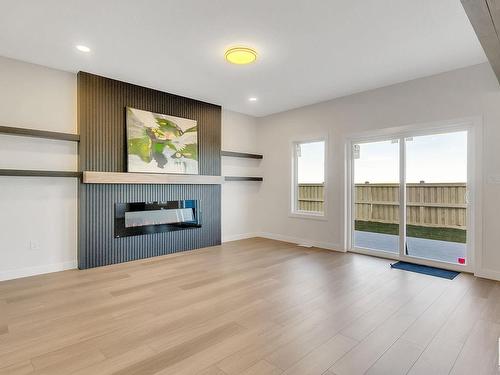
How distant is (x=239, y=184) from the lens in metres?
6.29

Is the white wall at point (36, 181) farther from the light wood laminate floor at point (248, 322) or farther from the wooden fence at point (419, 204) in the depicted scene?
the wooden fence at point (419, 204)

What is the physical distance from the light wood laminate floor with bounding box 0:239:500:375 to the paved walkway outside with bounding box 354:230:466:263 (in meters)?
0.47

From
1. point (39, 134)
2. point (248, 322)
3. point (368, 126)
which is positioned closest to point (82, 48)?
point (39, 134)

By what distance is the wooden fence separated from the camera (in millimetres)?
3986

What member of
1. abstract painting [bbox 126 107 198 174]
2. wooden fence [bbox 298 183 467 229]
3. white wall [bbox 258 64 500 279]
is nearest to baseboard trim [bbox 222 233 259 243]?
white wall [bbox 258 64 500 279]

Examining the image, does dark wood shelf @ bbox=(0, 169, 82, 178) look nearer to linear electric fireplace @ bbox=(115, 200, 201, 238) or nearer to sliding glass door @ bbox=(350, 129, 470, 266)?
linear electric fireplace @ bbox=(115, 200, 201, 238)

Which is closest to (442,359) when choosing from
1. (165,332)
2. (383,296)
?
(383,296)

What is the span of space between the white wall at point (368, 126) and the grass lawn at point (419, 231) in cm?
33

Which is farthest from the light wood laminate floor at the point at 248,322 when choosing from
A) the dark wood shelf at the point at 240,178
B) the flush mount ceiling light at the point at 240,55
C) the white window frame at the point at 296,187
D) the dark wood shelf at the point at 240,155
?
the flush mount ceiling light at the point at 240,55

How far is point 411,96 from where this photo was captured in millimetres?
4270

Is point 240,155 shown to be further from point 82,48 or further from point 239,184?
point 82,48

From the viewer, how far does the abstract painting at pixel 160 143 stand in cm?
443

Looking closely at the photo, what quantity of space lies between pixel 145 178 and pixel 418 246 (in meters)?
4.41

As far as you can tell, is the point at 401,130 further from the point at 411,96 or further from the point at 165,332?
the point at 165,332
